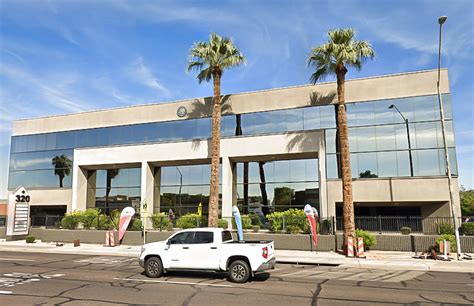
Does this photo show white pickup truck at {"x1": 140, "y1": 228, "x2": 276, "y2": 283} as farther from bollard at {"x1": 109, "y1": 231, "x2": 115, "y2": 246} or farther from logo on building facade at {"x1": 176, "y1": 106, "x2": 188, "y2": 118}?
logo on building facade at {"x1": 176, "y1": 106, "x2": 188, "y2": 118}

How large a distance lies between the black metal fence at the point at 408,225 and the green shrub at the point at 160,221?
13.3 m

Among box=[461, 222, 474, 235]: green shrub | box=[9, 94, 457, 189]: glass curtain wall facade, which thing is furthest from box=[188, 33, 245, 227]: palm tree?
box=[461, 222, 474, 235]: green shrub

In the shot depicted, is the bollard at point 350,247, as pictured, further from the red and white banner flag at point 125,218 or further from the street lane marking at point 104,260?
the red and white banner flag at point 125,218

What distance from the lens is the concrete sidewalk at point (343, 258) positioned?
50.5ft

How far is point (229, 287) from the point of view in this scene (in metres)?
10.9

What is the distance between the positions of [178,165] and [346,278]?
2031 cm

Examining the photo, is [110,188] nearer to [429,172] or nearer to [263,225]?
[263,225]

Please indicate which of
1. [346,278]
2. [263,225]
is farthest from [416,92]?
A: [346,278]

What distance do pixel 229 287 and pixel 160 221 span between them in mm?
15152

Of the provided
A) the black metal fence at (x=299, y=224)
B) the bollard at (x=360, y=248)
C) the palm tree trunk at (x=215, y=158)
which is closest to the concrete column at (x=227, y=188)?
the black metal fence at (x=299, y=224)

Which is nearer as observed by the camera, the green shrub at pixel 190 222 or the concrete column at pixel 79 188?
the green shrub at pixel 190 222

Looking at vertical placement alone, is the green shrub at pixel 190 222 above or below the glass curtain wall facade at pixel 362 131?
below

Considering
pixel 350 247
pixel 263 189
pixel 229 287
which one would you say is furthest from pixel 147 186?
pixel 229 287

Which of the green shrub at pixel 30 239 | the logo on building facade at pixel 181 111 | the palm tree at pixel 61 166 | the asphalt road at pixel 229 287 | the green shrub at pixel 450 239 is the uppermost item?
the logo on building facade at pixel 181 111
